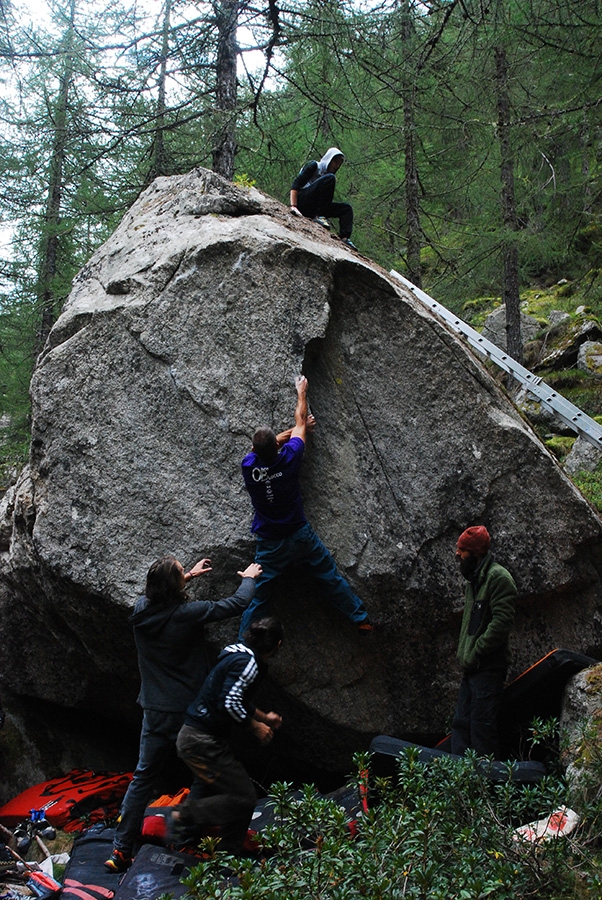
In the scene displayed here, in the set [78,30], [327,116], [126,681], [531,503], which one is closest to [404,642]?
[531,503]

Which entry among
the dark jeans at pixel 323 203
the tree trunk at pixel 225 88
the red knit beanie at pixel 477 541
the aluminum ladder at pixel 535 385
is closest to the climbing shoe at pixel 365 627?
the red knit beanie at pixel 477 541

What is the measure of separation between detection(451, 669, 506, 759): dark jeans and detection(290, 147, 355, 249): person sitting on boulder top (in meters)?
4.90

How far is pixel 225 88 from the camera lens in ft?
33.0

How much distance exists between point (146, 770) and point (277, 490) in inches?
89.2

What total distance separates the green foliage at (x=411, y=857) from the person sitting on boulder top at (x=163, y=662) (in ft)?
5.71

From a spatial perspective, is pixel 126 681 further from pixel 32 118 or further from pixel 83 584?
pixel 32 118

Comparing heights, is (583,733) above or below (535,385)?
below

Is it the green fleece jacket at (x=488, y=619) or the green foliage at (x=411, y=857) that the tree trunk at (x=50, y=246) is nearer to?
the green fleece jacket at (x=488, y=619)

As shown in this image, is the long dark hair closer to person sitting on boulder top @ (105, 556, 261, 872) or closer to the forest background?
person sitting on boulder top @ (105, 556, 261, 872)

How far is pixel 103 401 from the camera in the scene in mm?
6066

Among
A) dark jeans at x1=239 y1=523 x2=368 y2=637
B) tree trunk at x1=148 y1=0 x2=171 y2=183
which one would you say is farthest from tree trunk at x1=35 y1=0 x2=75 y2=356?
dark jeans at x1=239 y1=523 x2=368 y2=637

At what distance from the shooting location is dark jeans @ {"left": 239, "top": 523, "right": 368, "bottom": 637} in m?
5.40

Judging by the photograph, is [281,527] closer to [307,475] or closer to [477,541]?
[307,475]

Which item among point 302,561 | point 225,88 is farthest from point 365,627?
point 225,88
